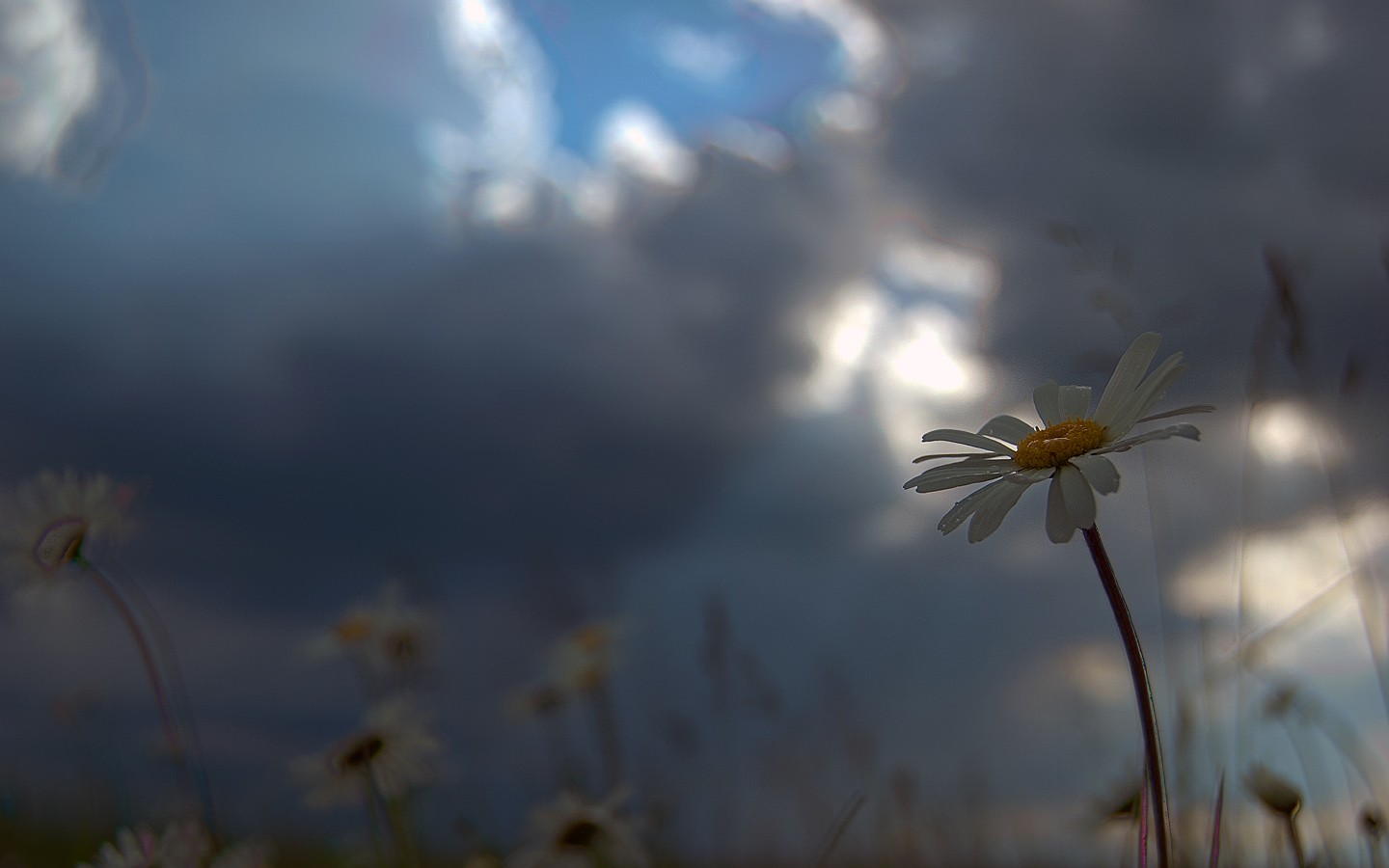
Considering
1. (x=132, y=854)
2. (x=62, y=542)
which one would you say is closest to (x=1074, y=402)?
(x=132, y=854)

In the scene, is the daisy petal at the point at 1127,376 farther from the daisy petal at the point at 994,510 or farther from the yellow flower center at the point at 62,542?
the yellow flower center at the point at 62,542

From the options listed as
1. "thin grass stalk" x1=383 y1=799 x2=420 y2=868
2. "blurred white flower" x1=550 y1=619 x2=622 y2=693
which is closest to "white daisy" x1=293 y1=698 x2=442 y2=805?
"thin grass stalk" x1=383 y1=799 x2=420 y2=868

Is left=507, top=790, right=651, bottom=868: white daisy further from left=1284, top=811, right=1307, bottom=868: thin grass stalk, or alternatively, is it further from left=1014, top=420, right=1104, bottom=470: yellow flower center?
left=1014, top=420, right=1104, bottom=470: yellow flower center

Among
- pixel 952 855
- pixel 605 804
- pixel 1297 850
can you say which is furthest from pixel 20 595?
pixel 952 855

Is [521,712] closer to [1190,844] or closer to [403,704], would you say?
[403,704]

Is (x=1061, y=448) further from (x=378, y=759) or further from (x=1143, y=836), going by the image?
(x=378, y=759)

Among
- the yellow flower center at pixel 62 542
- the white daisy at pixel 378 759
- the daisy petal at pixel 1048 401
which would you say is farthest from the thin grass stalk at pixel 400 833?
the daisy petal at pixel 1048 401
